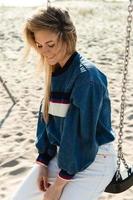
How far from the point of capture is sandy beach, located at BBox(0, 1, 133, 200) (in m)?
3.74

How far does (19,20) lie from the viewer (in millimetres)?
11227

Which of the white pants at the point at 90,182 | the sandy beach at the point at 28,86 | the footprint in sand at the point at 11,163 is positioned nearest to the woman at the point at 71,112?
the white pants at the point at 90,182

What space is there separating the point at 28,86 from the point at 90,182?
3.65 m

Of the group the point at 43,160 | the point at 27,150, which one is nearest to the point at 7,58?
the point at 27,150

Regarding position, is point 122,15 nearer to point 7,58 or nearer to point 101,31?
point 101,31

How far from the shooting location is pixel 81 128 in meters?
2.22

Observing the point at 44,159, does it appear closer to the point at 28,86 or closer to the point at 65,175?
the point at 65,175

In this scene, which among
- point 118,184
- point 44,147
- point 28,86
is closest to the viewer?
point 118,184

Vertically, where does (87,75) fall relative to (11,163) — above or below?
above

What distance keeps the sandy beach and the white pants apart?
79 centimetres

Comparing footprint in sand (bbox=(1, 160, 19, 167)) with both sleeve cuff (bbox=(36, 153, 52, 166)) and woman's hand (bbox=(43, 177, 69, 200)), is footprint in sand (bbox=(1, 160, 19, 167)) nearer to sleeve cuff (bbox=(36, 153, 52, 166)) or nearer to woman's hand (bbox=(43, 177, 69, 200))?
sleeve cuff (bbox=(36, 153, 52, 166))

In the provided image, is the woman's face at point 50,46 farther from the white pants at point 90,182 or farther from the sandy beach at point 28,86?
the sandy beach at point 28,86

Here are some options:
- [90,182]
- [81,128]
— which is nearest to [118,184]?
[90,182]

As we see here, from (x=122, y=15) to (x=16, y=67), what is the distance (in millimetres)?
6406
